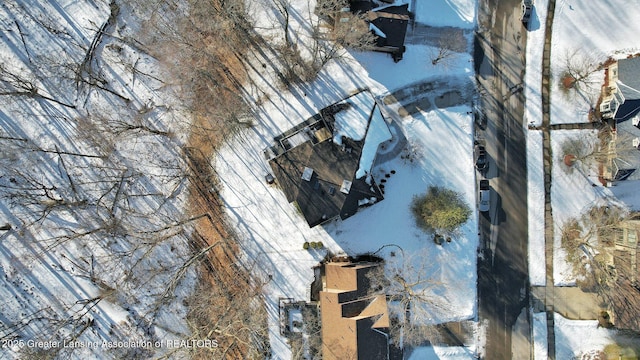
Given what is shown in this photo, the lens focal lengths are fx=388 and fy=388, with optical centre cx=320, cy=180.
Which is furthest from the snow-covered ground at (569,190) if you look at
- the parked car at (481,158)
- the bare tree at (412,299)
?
the bare tree at (412,299)

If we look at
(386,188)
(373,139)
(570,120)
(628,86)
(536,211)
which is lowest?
(536,211)

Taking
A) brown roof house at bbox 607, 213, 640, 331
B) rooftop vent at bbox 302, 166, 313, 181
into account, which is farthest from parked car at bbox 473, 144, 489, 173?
rooftop vent at bbox 302, 166, 313, 181

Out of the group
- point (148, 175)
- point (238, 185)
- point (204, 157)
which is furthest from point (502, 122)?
point (148, 175)

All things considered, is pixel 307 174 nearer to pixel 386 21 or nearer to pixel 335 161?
pixel 335 161

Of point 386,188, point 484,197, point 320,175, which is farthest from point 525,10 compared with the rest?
point 320,175

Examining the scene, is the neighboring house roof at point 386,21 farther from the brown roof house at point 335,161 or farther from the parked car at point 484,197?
the parked car at point 484,197

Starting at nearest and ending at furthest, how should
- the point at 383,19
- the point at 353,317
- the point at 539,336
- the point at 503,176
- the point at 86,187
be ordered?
1. the point at 353,317
2. the point at 383,19
3. the point at 539,336
4. the point at 503,176
5. the point at 86,187
